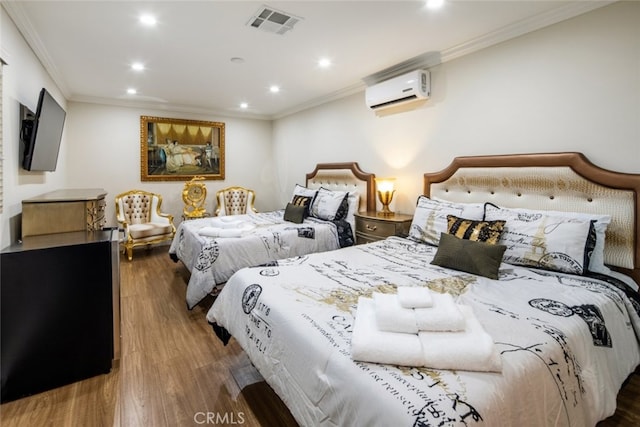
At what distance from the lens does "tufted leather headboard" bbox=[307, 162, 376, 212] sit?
409 centimetres

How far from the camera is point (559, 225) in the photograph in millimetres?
2088

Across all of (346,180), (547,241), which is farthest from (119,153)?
(547,241)

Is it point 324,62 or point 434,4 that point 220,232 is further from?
point 434,4

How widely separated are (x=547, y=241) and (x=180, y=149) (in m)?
5.47

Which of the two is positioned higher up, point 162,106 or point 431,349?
point 162,106

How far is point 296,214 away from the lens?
414 cm

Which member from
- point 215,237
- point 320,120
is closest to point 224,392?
point 215,237

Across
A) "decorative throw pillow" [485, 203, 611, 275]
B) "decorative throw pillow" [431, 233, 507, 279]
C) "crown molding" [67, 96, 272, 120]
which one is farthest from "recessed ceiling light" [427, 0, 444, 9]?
"crown molding" [67, 96, 272, 120]

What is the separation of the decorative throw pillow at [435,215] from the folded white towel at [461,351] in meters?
1.57

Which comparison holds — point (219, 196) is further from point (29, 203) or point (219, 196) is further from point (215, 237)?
point (29, 203)

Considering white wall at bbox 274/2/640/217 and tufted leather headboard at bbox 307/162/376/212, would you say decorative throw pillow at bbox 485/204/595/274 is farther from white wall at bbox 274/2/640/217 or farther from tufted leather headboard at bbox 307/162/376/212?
tufted leather headboard at bbox 307/162/376/212

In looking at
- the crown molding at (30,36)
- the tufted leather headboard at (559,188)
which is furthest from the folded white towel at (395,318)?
the crown molding at (30,36)

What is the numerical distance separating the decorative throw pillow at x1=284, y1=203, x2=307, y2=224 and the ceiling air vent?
6.99 feet

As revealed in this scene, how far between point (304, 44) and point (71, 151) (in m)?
4.11
